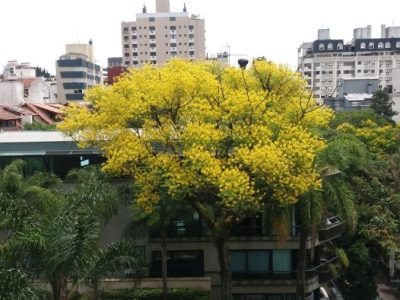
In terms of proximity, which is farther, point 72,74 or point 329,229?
point 72,74

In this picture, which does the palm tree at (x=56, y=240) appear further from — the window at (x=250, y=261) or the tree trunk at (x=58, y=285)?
the window at (x=250, y=261)

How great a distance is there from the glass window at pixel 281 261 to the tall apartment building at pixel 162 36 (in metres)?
99.6

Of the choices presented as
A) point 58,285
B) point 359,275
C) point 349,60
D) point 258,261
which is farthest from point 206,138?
point 349,60

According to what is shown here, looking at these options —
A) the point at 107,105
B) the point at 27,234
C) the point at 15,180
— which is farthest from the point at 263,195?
the point at 15,180

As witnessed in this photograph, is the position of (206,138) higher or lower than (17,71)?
lower

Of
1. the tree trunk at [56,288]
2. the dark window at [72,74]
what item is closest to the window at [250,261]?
the tree trunk at [56,288]

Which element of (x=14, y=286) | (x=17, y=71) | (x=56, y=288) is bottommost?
(x=56, y=288)

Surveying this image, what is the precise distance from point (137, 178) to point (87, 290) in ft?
11.3

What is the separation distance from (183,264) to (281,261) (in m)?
3.85

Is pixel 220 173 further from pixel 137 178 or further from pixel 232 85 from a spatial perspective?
pixel 232 85

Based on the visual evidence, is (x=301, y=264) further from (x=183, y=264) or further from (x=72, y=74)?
(x=72, y=74)

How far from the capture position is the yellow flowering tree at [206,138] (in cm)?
1314

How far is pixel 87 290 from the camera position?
13.8 meters

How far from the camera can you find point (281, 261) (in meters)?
19.2
